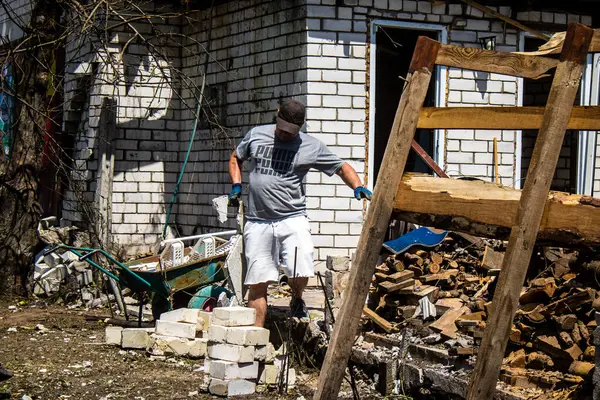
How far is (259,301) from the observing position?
294 inches

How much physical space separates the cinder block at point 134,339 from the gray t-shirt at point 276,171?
1.46 m

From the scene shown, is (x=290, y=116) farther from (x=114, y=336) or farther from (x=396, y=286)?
(x=114, y=336)

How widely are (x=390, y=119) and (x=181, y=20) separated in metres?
3.93

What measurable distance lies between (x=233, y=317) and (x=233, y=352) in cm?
27

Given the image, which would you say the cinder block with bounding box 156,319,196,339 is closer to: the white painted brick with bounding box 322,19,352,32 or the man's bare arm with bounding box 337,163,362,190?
the man's bare arm with bounding box 337,163,362,190

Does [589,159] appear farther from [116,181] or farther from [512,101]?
[116,181]

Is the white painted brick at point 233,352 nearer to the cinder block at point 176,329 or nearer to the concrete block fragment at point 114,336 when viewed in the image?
the cinder block at point 176,329

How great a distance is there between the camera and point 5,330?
8758 mm

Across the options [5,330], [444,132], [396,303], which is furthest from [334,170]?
[444,132]

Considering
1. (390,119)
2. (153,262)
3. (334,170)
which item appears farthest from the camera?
(390,119)

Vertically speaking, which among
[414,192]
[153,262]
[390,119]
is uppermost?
[390,119]

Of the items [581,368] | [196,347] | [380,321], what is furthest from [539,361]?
[196,347]

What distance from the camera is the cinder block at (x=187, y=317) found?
779 centimetres

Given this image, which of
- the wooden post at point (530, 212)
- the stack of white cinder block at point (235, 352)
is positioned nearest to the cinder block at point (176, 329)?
the stack of white cinder block at point (235, 352)
